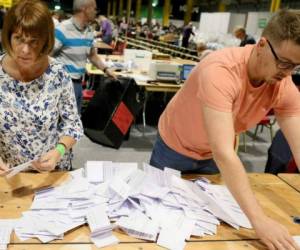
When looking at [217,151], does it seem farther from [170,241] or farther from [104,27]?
[104,27]

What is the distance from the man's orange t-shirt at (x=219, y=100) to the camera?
4.41ft

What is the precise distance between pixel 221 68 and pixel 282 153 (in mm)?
1487

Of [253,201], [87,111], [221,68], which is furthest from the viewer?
[87,111]

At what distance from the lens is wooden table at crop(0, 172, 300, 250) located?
1293mm

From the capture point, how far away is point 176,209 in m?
1.49

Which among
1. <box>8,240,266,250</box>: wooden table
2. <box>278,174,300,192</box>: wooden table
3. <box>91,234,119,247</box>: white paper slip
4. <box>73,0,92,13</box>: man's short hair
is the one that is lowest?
<box>8,240,266,250</box>: wooden table

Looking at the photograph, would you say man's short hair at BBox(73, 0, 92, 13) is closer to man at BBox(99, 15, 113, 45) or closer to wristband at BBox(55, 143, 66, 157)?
wristband at BBox(55, 143, 66, 157)

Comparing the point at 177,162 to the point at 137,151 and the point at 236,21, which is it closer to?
the point at 137,151

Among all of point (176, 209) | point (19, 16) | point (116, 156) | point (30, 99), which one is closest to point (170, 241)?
point (176, 209)

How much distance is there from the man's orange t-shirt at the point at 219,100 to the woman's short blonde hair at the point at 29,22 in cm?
61

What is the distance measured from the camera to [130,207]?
4.81ft

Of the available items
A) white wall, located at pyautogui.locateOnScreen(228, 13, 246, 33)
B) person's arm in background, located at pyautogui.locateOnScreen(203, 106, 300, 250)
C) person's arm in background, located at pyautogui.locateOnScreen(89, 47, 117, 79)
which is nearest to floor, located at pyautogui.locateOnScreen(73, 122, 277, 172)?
person's arm in background, located at pyautogui.locateOnScreen(89, 47, 117, 79)

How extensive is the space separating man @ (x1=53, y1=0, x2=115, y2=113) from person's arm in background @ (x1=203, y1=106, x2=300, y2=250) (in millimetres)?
2995

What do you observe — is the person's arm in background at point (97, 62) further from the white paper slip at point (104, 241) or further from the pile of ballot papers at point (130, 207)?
the white paper slip at point (104, 241)
